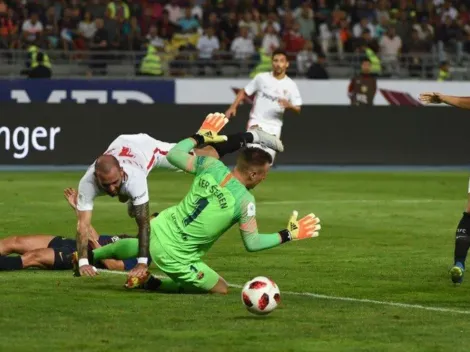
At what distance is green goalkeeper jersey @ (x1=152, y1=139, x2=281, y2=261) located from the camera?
38.1 feet

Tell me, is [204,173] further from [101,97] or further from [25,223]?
[101,97]

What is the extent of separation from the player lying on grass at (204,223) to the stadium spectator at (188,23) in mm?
22503

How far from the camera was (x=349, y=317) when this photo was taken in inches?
423

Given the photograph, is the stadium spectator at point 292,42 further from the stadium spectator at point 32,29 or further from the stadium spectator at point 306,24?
the stadium spectator at point 32,29

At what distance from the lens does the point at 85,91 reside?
103 feet

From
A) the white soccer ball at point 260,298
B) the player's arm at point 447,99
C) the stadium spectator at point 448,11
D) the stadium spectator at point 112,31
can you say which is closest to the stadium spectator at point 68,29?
the stadium spectator at point 112,31

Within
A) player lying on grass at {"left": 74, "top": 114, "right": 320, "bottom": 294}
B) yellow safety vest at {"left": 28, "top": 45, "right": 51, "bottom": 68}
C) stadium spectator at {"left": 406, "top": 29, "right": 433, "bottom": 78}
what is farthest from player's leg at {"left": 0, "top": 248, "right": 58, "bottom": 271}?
stadium spectator at {"left": 406, "top": 29, "right": 433, "bottom": 78}

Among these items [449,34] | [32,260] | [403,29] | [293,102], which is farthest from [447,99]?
[449,34]

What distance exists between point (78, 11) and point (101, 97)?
317cm

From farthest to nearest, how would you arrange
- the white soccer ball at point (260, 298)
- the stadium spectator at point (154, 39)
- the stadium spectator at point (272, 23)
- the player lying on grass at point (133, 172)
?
the stadium spectator at point (272, 23), the stadium spectator at point (154, 39), the player lying on grass at point (133, 172), the white soccer ball at point (260, 298)

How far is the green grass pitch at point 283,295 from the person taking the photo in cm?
955

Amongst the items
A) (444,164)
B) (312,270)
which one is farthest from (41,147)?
(312,270)

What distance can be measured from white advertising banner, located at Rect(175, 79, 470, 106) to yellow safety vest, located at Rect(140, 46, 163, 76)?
668 mm

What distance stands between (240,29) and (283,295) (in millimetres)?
22707
